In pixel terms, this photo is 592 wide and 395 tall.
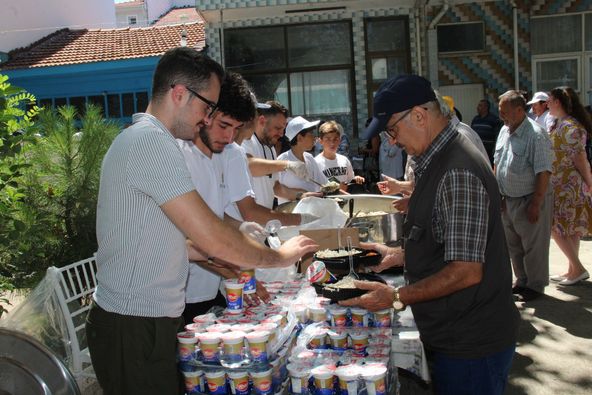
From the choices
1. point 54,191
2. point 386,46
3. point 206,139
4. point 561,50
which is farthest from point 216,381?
point 561,50

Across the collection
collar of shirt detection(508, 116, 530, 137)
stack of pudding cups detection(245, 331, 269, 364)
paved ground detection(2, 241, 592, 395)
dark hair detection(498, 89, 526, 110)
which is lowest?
paved ground detection(2, 241, 592, 395)

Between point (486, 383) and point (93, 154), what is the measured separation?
276 cm

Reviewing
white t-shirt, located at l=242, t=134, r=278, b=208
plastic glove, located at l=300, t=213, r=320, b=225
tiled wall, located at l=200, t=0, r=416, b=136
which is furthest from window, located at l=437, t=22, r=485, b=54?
plastic glove, located at l=300, t=213, r=320, b=225

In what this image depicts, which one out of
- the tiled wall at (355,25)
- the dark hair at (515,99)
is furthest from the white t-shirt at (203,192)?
the tiled wall at (355,25)

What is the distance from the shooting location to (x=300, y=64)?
12656mm

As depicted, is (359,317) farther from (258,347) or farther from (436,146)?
(436,146)

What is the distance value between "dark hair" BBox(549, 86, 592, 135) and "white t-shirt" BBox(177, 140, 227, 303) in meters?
4.33

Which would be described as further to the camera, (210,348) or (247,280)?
(247,280)

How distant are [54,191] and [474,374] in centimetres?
273

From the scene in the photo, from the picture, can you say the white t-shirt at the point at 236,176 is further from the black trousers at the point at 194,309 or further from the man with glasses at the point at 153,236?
the man with glasses at the point at 153,236

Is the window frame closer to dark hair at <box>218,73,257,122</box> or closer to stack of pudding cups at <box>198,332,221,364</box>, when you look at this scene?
dark hair at <box>218,73,257,122</box>

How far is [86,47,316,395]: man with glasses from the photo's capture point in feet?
6.18

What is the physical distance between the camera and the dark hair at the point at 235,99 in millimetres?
2871

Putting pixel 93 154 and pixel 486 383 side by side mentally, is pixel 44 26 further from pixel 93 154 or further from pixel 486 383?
pixel 486 383
